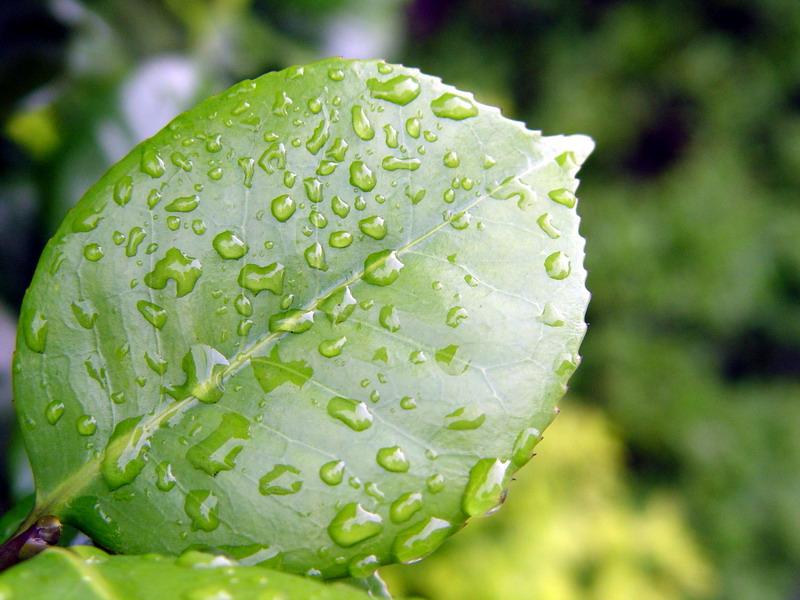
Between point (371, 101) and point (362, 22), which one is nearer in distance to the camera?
point (371, 101)

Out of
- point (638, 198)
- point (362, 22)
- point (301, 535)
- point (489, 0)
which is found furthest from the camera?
point (489, 0)

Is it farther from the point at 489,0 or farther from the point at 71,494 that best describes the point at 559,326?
the point at 489,0

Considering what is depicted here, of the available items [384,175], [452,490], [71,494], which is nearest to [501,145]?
[384,175]

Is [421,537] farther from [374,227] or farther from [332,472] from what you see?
[374,227]

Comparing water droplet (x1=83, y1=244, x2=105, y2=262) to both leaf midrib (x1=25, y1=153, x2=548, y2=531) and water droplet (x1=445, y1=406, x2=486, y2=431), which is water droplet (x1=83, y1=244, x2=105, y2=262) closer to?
leaf midrib (x1=25, y1=153, x2=548, y2=531)

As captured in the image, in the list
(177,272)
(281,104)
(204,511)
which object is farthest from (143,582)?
(281,104)

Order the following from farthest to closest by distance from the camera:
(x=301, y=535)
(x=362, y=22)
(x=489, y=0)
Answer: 1. (x=489, y=0)
2. (x=362, y=22)
3. (x=301, y=535)

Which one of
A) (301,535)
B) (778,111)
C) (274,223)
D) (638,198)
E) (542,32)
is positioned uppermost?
(274,223)
